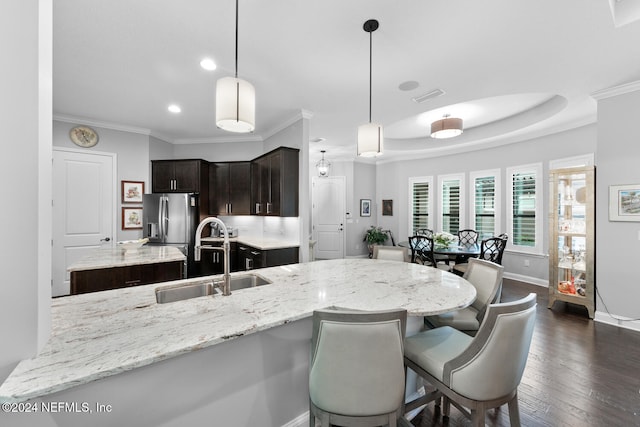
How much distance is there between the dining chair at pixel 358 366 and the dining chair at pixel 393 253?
178cm

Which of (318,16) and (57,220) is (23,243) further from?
(57,220)

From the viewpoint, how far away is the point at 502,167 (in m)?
5.48

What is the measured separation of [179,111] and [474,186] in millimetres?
6146

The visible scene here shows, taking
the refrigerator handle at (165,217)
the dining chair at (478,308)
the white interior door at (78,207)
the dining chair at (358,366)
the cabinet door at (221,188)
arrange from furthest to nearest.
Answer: the cabinet door at (221,188) < the refrigerator handle at (165,217) < the white interior door at (78,207) < the dining chair at (478,308) < the dining chair at (358,366)

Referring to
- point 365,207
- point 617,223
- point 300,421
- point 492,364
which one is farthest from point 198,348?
point 365,207

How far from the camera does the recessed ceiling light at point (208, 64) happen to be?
2631mm

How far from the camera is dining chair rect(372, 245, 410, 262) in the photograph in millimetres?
2856

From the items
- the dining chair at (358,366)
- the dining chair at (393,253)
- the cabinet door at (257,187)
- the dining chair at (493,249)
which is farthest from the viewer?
the cabinet door at (257,187)

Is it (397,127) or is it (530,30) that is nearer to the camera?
(530,30)

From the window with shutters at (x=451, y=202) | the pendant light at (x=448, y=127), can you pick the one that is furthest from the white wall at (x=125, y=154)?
the window with shutters at (x=451, y=202)

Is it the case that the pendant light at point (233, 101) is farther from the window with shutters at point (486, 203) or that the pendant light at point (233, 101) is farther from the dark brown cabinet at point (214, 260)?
the window with shutters at point (486, 203)

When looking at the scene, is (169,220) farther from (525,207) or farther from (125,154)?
(525,207)

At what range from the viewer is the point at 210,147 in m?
5.38

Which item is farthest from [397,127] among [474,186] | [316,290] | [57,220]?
[57,220]
